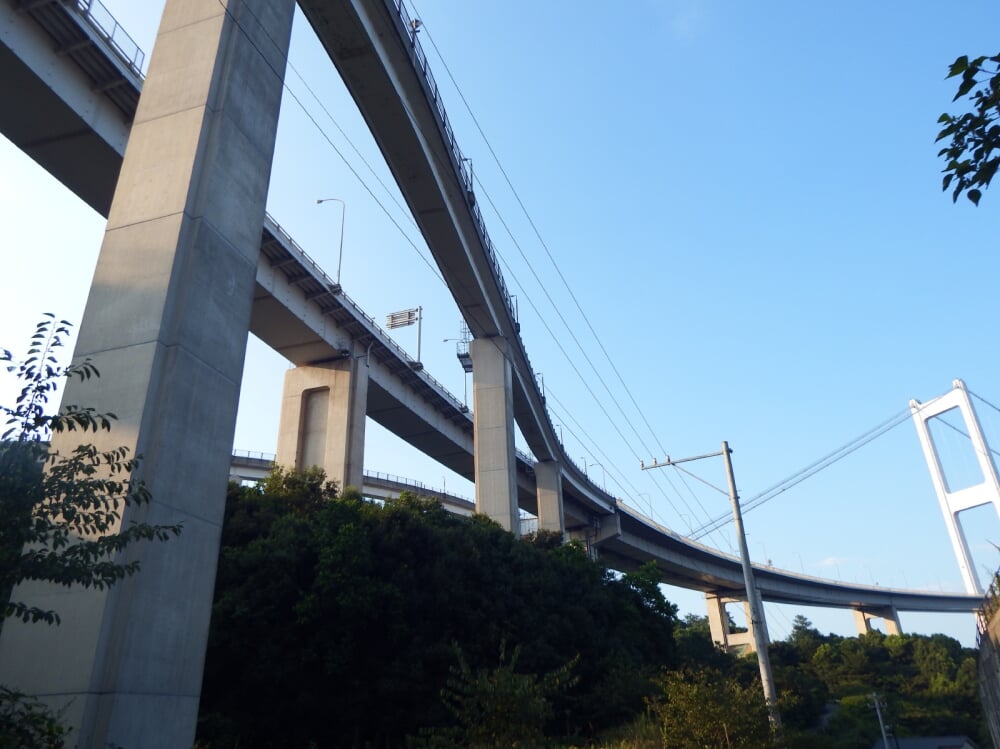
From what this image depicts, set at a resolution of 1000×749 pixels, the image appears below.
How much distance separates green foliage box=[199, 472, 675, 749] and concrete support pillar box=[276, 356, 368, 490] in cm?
1108

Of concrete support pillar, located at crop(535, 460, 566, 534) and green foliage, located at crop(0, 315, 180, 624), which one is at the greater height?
concrete support pillar, located at crop(535, 460, 566, 534)

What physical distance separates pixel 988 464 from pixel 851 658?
38650 millimetres

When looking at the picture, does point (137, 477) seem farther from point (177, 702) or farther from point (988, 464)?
point (988, 464)

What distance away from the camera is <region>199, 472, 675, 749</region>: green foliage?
64.6 feet

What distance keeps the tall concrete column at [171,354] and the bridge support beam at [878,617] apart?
118m

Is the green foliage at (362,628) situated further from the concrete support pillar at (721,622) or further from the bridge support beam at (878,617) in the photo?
the bridge support beam at (878,617)

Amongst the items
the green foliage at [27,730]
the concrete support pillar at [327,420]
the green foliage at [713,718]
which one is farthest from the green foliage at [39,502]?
the concrete support pillar at [327,420]

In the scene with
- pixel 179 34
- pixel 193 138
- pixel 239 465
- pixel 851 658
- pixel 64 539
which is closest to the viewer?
pixel 64 539

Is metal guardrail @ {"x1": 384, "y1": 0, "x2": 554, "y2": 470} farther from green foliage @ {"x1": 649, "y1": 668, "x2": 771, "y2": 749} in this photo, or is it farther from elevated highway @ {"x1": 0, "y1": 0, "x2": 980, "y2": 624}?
green foliage @ {"x1": 649, "y1": 668, "x2": 771, "y2": 749}

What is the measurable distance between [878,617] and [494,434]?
325ft

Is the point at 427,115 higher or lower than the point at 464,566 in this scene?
higher

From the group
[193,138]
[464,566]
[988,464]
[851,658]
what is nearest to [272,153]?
[193,138]

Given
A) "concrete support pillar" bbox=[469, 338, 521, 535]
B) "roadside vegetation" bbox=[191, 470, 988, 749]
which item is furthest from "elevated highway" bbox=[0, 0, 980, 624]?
"roadside vegetation" bbox=[191, 470, 988, 749]

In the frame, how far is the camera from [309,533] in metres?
21.6
